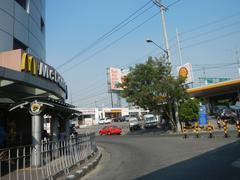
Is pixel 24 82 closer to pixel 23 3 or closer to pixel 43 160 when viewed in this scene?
pixel 43 160

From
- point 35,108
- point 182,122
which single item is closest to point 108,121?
point 182,122

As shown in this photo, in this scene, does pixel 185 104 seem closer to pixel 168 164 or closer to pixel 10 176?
pixel 168 164

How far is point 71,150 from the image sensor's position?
41.9ft

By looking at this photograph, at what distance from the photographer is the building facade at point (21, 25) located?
16.6m

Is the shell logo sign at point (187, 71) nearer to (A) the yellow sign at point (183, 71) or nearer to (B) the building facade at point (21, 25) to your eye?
(A) the yellow sign at point (183, 71)

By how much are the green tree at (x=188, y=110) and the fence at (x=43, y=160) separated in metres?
24.2

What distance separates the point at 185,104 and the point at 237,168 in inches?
1049

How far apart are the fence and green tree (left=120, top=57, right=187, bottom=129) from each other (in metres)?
20.4

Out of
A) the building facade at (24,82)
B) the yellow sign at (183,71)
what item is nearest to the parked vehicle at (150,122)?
the yellow sign at (183,71)

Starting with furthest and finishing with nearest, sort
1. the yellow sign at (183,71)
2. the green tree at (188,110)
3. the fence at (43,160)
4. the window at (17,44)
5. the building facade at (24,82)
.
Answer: the yellow sign at (183,71) → the green tree at (188,110) → the window at (17,44) → the building facade at (24,82) → the fence at (43,160)

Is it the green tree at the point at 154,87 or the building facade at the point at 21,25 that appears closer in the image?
the building facade at the point at 21,25

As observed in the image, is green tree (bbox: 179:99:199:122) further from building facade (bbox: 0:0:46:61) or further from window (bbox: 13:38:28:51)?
window (bbox: 13:38:28:51)

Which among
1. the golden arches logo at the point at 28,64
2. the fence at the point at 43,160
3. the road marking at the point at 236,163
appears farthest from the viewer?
the golden arches logo at the point at 28,64

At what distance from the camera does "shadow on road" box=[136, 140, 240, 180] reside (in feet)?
30.2
